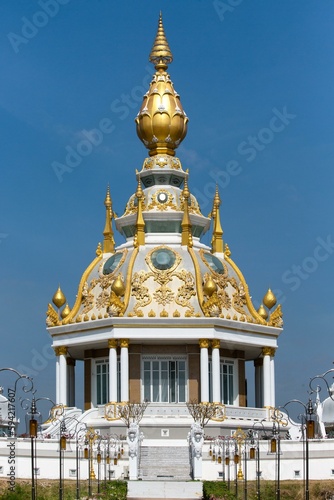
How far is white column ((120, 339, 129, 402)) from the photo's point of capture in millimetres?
89812

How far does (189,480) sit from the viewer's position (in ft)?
255

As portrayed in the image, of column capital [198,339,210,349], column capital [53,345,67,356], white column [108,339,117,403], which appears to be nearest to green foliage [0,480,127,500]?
white column [108,339,117,403]

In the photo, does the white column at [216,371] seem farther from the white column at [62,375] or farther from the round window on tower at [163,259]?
the white column at [62,375]

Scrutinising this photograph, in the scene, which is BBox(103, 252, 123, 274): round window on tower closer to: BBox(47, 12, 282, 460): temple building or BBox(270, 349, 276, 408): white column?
BBox(47, 12, 282, 460): temple building

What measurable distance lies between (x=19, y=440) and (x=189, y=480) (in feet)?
33.4

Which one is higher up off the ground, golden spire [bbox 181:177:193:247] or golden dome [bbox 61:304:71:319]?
golden spire [bbox 181:177:193:247]

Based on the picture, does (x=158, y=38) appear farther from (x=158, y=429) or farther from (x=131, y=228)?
(x=158, y=429)

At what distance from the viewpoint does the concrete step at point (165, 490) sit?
239ft

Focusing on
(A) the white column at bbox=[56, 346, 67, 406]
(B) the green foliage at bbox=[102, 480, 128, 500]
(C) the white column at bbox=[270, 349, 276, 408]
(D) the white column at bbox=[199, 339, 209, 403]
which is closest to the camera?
(B) the green foliage at bbox=[102, 480, 128, 500]

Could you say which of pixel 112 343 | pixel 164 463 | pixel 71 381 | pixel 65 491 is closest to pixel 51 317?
pixel 71 381

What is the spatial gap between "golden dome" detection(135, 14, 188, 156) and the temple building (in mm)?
96

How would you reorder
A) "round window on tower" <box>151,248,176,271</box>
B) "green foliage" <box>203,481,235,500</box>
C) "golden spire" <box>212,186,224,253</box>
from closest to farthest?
"green foliage" <box>203,481,235,500</box>, "round window on tower" <box>151,248,176,271</box>, "golden spire" <box>212,186,224,253</box>

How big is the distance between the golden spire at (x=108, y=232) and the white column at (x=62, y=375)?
7657 mm

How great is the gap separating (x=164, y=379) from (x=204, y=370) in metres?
3.10
